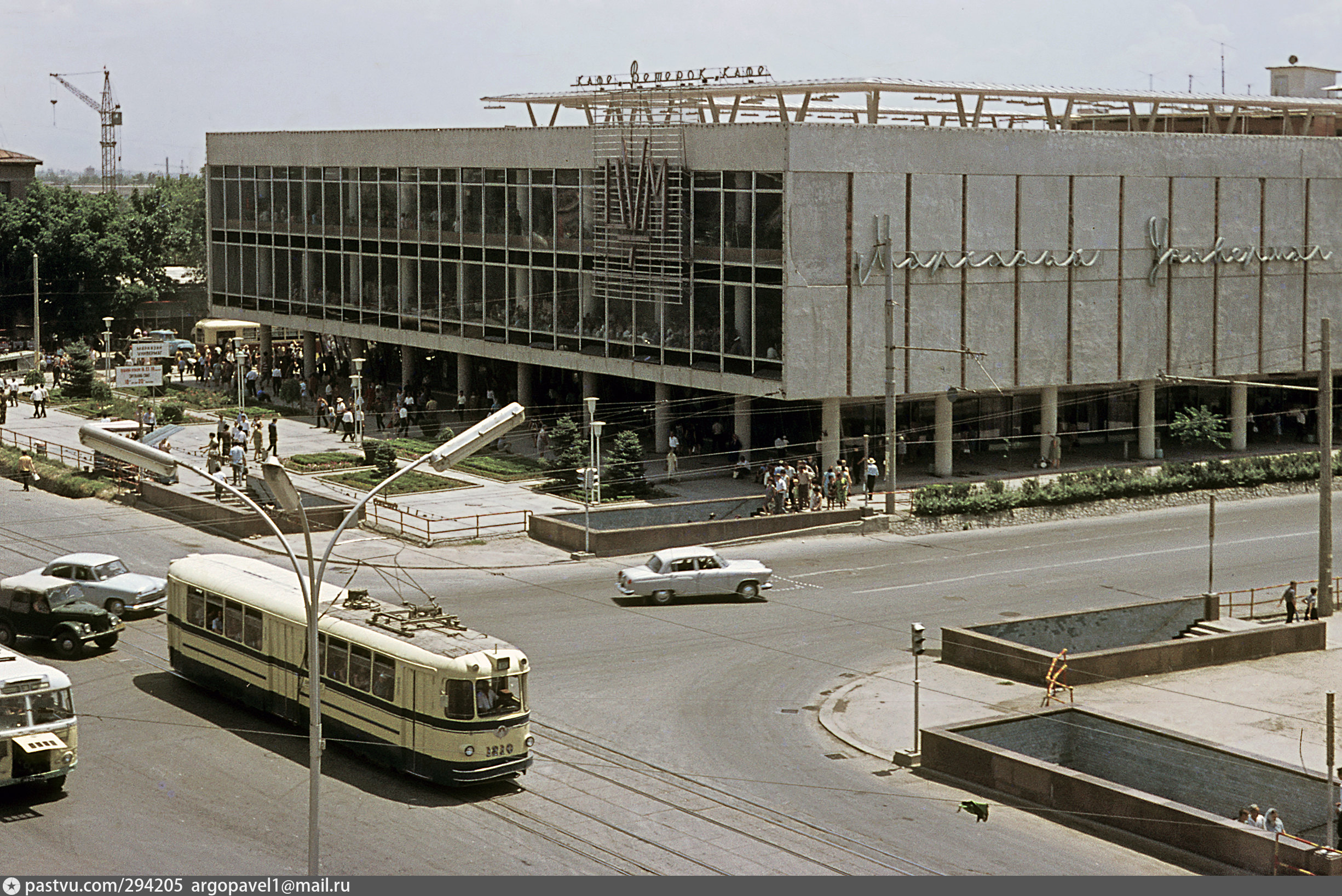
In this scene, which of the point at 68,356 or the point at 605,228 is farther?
the point at 68,356

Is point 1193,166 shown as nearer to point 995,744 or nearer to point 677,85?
point 677,85

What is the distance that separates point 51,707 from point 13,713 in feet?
2.01

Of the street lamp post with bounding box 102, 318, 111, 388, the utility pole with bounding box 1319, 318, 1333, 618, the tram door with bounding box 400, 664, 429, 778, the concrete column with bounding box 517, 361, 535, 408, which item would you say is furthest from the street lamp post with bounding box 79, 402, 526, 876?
the street lamp post with bounding box 102, 318, 111, 388

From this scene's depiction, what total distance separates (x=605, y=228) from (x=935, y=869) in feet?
132

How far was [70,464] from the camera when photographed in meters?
59.8

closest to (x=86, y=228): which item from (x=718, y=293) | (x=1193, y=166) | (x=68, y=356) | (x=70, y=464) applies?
(x=68, y=356)

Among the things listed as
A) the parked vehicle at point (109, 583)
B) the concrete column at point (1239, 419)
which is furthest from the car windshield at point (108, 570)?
the concrete column at point (1239, 419)

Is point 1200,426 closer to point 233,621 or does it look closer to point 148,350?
point 233,621

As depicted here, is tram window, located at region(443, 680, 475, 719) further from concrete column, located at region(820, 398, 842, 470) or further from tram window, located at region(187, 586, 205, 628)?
concrete column, located at region(820, 398, 842, 470)

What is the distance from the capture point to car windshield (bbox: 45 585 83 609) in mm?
36125

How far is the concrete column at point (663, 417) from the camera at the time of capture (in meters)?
60.8

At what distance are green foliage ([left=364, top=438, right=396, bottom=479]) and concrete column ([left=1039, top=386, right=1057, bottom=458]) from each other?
2267cm

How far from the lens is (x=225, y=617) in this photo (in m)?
31.2
